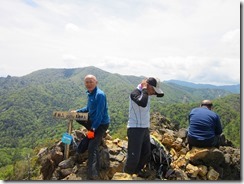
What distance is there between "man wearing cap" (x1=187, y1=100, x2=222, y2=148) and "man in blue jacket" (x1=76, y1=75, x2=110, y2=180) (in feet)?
8.97

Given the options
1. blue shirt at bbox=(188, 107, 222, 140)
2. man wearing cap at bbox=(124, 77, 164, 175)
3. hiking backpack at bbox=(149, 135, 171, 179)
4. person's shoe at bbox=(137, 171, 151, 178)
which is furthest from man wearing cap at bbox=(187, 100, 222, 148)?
man wearing cap at bbox=(124, 77, 164, 175)

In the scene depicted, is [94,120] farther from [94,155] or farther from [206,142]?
[206,142]

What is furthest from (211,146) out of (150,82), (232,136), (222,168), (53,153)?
(232,136)

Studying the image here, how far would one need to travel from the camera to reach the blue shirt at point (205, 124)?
7.98 m

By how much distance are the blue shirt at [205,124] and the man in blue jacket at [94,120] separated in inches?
107

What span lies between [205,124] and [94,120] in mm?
3248

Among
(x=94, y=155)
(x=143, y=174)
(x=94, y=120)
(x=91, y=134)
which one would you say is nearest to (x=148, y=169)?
(x=143, y=174)

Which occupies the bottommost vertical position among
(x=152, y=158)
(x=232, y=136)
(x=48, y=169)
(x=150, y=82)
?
(x=232, y=136)

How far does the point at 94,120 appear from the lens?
6.89 metres

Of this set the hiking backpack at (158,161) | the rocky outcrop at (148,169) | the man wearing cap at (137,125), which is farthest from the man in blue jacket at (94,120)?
the hiking backpack at (158,161)

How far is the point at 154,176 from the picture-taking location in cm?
678

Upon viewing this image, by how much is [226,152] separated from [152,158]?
2.75 meters

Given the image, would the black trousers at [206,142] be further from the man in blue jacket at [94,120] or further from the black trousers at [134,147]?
the man in blue jacket at [94,120]

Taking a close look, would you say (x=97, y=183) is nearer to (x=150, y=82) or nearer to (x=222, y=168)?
(x=150, y=82)
